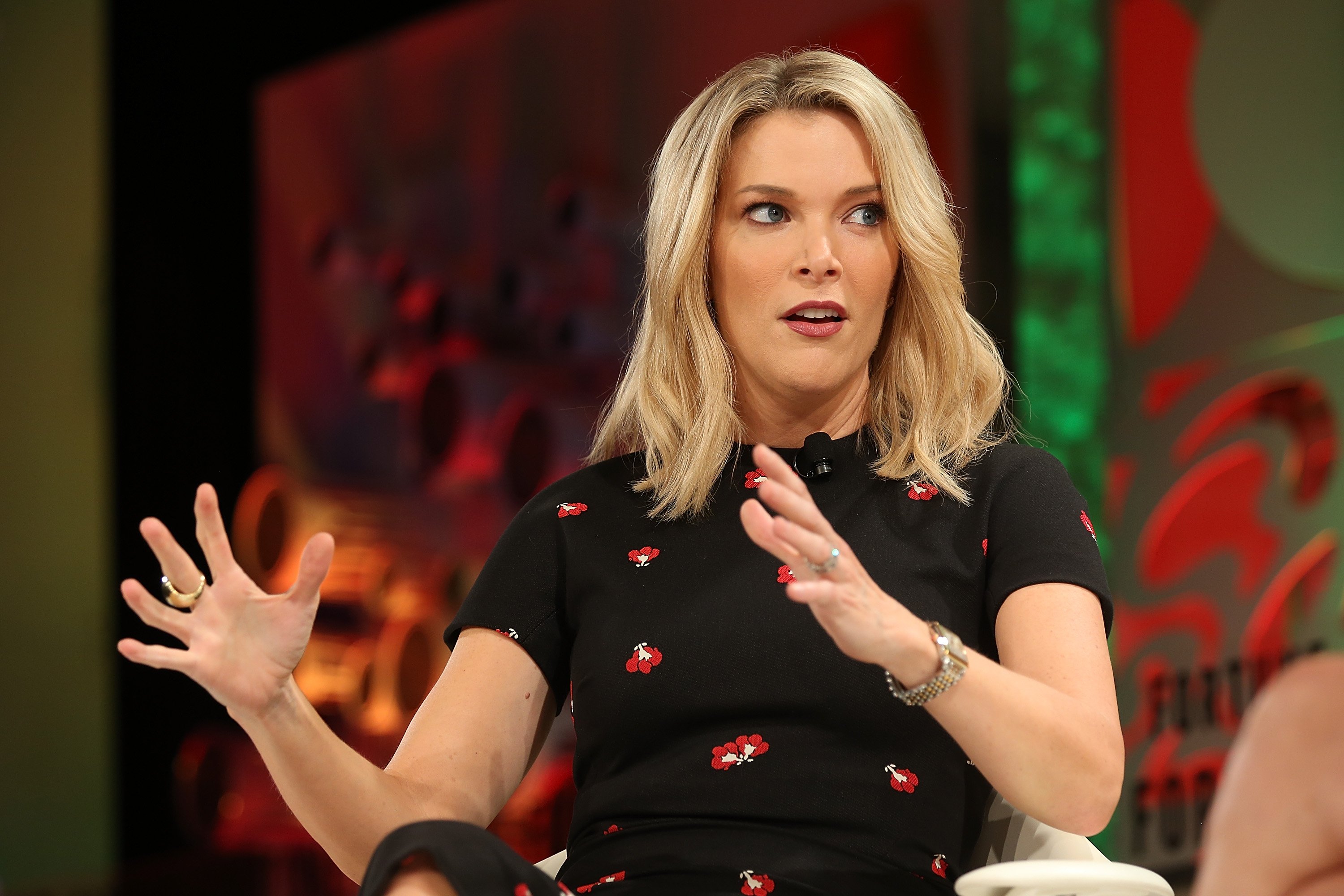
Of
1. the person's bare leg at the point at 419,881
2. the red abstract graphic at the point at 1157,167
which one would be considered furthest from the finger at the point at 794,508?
the red abstract graphic at the point at 1157,167

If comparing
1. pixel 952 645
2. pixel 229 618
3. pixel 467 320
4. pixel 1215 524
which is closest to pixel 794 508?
pixel 952 645

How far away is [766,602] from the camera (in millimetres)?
1573

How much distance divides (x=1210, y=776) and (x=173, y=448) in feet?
11.4

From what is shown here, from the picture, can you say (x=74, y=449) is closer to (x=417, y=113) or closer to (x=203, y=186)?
(x=203, y=186)

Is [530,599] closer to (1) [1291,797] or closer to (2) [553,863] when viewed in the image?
(2) [553,863]

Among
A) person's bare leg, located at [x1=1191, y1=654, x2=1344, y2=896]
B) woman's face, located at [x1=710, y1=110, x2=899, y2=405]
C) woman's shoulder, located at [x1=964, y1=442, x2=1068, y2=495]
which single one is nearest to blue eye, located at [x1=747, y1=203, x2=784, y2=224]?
woman's face, located at [x1=710, y1=110, x2=899, y2=405]

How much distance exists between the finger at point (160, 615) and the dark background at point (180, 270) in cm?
342

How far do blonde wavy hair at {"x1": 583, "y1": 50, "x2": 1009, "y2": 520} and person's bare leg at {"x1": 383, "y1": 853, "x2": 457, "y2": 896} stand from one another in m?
0.62

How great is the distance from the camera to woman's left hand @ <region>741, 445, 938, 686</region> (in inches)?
46.8

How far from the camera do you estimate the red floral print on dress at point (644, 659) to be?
5.13 feet

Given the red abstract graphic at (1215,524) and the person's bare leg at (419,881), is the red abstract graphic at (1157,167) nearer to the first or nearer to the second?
the red abstract graphic at (1215,524)

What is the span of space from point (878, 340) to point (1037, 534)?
38 centimetres

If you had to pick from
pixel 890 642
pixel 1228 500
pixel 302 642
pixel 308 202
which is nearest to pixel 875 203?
pixel 890 642

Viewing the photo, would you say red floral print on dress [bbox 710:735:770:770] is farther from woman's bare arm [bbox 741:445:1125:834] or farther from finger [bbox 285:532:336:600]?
finger [bbox 285:532:336:600]
